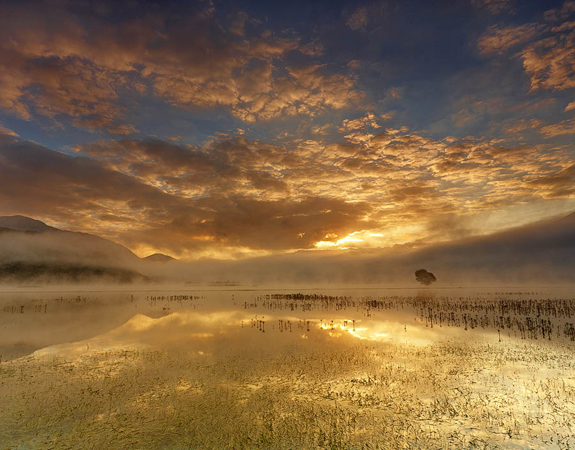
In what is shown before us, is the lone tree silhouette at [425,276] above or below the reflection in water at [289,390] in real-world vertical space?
above

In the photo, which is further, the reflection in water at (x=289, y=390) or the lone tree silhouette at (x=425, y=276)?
the lone tree silhouette at (x=425, y=276)

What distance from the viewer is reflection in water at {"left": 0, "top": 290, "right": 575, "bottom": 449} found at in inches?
494

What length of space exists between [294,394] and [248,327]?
21599 millimetres

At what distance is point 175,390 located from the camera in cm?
1725

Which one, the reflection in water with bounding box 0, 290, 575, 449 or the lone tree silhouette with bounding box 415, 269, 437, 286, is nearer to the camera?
the reflection in water with bounding box 0, 290, 575, 449

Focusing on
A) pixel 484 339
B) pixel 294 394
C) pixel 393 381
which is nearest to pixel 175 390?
pixel 294 394

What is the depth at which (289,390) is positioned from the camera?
56.1ft

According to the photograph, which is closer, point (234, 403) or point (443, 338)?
point (234, 403)

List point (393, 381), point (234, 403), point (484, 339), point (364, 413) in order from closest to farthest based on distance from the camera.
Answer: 1. point (364, 413)
2. point (234, 403)
3. point (393, 381)
4. point (484, 339)

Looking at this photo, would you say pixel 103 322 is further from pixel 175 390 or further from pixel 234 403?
pixel 234 403

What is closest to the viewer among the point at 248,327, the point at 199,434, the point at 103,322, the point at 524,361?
the point at 199,434

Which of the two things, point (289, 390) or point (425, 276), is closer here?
point (289, 390)

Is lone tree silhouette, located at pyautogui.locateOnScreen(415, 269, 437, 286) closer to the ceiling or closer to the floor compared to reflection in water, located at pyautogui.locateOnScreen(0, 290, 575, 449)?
closer to the ceiling

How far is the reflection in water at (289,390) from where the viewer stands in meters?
12.5
